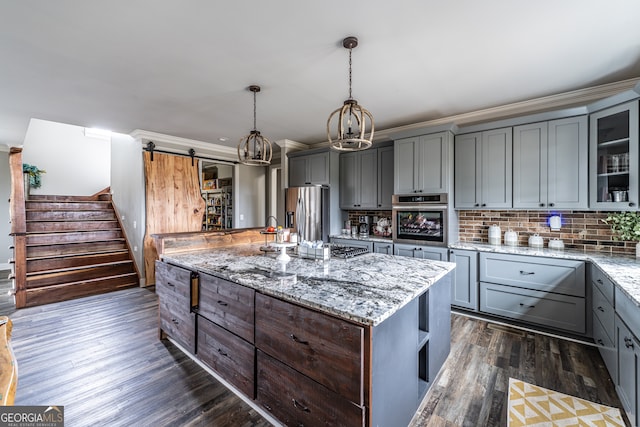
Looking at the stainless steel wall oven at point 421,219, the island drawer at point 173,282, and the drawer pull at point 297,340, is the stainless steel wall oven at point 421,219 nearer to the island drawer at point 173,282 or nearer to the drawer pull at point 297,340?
the drawer pull at point 297,340

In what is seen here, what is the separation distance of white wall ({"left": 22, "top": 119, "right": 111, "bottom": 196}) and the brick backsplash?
9.04 metres

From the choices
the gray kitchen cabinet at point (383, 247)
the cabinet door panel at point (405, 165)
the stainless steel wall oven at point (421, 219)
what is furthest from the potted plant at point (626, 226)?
the gray kitchen cabinet at point (383, 247)

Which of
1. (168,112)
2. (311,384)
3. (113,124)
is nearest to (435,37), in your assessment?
(311,384)

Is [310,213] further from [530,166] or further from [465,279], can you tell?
[530,166]

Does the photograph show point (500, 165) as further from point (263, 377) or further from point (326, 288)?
point (263, 377)

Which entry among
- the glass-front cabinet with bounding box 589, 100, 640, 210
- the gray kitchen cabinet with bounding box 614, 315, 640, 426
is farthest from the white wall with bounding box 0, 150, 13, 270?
the glass-front cabinet with bounding box 589, 100, 640, 210

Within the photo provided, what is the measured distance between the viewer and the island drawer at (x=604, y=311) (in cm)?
207

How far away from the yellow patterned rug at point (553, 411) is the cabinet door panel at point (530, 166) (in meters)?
1.97

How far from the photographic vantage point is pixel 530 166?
3.17m

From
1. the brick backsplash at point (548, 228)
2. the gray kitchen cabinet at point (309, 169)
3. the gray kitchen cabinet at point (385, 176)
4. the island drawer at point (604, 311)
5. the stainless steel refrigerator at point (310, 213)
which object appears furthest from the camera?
the gray kitchen cabinet at point (309, 169)

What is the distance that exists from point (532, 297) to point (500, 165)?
5.10ft

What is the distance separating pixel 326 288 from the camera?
62.4 inches

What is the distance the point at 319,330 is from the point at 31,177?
8.64 metres

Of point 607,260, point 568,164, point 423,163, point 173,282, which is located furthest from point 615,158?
point 173,282
